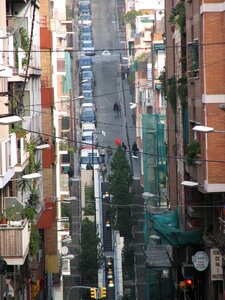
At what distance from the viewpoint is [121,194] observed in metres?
79.8

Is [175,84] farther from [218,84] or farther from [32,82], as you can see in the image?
[218,84]

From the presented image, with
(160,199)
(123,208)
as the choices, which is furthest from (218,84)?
(123,208)

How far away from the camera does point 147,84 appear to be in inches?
3612

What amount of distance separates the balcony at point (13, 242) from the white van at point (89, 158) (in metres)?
63.6

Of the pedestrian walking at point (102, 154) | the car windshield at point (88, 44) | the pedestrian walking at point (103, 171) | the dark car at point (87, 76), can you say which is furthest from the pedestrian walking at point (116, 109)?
the car windshield at point (88, 44)

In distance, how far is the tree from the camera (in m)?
77.1

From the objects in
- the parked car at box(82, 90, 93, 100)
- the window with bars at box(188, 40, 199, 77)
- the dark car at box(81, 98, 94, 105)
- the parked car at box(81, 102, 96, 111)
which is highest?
the window with bars at box(188, 40, 199, 77)

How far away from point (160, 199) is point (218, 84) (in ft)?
71.3

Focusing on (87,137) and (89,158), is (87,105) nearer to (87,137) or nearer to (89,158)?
(87,137)

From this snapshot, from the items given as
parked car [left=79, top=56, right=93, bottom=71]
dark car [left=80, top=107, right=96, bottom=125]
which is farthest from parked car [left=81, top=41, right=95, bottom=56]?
dark car [left=80, top=107, right=96, bottom=125]

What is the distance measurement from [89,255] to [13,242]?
44.7m

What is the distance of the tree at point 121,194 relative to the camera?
77062 millimetres

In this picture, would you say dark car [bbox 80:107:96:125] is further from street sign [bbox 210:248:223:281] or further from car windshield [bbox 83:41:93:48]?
street sign [bbox 210:248:223:281]

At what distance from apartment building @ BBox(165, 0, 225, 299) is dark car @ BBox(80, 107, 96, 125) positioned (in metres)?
56.5
